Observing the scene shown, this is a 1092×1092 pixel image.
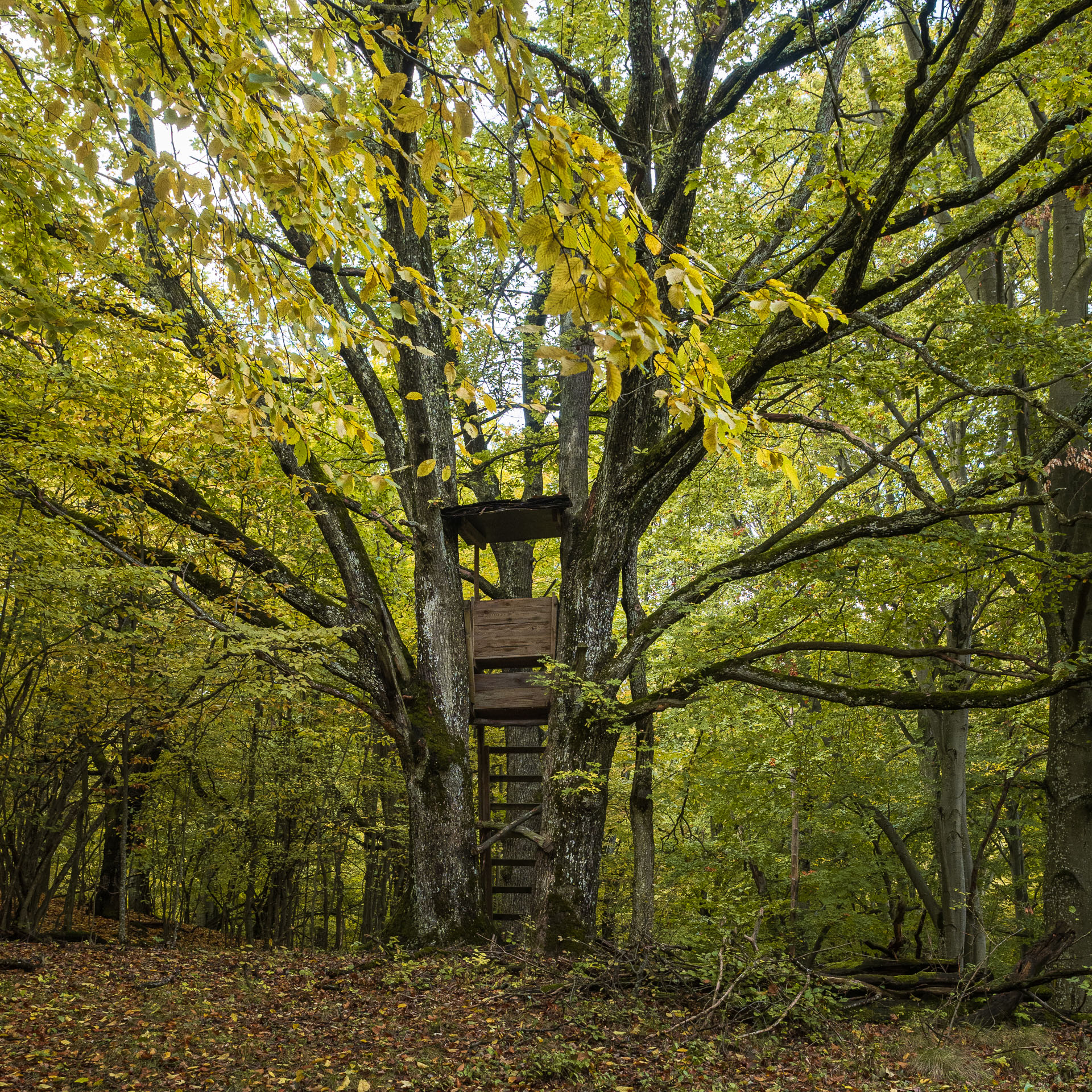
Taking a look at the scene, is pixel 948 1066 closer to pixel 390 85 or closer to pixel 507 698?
pixel 507 698

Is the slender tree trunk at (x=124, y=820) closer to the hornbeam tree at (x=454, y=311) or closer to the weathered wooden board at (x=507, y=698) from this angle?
the hornbeam tree at (x=454, y=311)

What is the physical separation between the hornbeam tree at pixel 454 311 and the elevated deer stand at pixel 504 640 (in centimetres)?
30

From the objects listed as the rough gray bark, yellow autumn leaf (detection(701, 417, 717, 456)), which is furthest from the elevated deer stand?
yellow autumn leaf (detection(701, 417, 717, 456))

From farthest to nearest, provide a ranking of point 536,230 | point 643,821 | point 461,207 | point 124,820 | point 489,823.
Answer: point 124,820 → point 643,821 → point 489,823 → point 461,207 → point 536,230

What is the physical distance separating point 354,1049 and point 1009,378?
772cm

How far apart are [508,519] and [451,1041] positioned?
4340 mm

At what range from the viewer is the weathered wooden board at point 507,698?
748 cm

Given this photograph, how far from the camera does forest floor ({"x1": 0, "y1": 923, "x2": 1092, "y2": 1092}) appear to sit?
3.88m

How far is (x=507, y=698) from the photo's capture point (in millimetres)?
7512

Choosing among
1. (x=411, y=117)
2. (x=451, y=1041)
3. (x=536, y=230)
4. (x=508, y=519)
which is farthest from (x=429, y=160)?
(x=508, y=519)

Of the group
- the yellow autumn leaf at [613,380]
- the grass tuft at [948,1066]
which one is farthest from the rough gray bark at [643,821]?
the yellow autumn leaf at [613,380]

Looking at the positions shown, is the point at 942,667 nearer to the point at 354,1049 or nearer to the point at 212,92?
the point at 354,1049

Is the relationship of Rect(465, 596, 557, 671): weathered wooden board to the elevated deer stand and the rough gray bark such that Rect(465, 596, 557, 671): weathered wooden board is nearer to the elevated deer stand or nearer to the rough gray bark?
the elevated deer stand

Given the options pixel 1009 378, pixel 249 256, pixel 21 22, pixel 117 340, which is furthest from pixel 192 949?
pixel 1009 378
